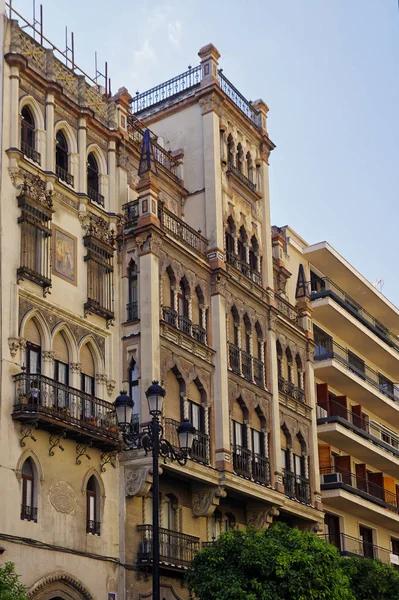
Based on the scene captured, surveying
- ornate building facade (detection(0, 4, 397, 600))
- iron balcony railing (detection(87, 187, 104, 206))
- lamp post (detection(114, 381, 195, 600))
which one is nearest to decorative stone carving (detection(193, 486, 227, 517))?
ornate building facade (detection(0, 4, 397, 600))

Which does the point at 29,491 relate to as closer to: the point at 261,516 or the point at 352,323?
the point at 261,516

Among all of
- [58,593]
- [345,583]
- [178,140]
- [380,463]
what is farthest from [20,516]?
[380,463]

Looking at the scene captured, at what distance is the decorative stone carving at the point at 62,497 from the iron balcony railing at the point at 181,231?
9038 mm

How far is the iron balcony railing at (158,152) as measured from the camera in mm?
34031

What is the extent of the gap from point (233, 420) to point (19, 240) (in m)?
10.5

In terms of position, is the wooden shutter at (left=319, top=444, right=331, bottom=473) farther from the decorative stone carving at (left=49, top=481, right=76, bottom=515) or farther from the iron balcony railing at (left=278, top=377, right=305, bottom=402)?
the decorative stone carving at (left=49, top=481, right=76, bottom=515)

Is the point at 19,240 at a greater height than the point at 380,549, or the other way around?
the point at 19,240

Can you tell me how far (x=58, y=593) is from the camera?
25922mm

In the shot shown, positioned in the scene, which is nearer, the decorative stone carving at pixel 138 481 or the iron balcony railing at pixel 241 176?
the decorative stone carving at pixel 138 481

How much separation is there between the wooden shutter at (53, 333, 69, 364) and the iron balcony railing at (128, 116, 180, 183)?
807cm

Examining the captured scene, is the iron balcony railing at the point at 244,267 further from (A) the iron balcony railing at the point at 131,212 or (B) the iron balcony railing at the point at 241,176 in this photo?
(A) the iron balcony railing at the point at 131,212

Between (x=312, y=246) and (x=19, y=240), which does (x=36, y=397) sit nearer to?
(x=19, y=240)

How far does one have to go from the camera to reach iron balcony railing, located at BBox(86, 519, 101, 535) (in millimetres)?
27562

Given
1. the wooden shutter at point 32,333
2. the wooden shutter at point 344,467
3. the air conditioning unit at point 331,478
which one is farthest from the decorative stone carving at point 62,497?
the wooden shutter at point 344,467
